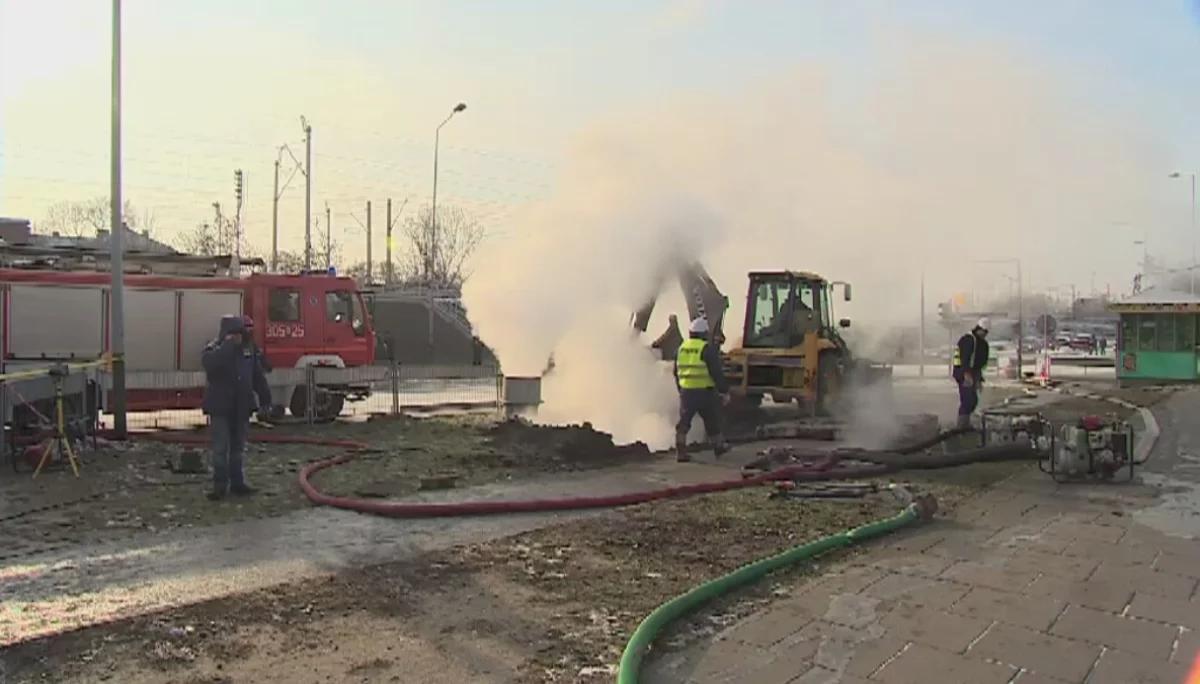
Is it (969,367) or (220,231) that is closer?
(969,367)

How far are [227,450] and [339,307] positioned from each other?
30.6 feet

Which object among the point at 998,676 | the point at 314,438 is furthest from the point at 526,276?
the point at 998,676

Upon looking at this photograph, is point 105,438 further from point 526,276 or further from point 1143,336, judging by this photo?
point 1143,336

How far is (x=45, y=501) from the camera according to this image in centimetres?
900

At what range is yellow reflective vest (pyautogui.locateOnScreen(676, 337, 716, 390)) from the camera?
11.8 meters

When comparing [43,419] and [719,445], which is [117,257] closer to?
[43,419]

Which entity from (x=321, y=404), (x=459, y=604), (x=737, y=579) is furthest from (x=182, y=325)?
(x=737, y=579)

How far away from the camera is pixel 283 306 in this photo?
57.9ft

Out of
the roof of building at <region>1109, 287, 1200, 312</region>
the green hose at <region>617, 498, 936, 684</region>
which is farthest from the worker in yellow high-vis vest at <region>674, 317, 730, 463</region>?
the roof of building at <region>1109, 287, 1200, 312</region>

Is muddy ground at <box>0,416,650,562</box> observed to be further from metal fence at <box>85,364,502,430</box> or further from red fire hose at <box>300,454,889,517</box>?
metal fence at <box>85,364,502,430</box>

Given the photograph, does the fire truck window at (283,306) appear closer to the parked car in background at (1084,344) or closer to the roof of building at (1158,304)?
the roof of building at (1158,304)

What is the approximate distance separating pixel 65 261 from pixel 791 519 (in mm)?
14779

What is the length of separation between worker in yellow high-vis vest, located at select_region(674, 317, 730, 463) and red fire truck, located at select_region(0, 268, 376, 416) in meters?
7.57

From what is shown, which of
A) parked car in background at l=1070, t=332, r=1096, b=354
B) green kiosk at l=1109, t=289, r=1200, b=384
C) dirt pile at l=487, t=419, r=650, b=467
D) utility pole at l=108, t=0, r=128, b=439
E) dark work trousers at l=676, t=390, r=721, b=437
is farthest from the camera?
parked car in background at l=1070, t=332, r=1096, b=354
